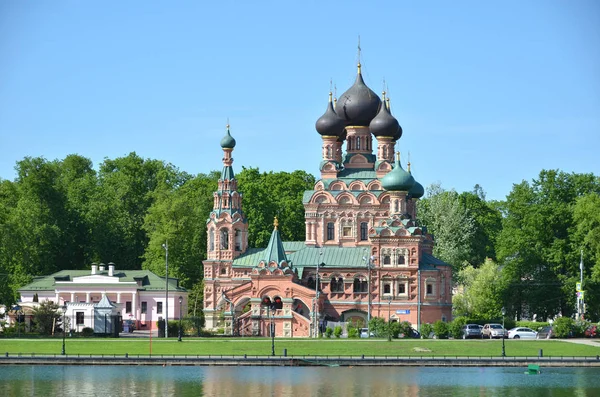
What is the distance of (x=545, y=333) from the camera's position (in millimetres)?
86875

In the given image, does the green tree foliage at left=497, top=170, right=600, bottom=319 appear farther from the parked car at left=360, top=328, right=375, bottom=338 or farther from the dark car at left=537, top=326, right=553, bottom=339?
the parked car at left=360, top=328, right=375, bottom=338

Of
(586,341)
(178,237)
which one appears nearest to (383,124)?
(178,237)

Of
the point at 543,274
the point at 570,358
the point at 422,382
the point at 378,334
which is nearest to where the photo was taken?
the point at 422,382

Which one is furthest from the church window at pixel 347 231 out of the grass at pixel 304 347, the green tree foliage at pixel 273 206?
the grass at pixel 304 347

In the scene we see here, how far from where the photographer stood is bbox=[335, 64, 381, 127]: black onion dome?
10106 centimetres

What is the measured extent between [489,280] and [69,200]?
3493 centimetres

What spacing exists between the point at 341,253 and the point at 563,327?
736 inches

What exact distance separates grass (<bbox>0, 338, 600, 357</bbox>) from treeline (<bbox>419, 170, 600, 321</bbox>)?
18091mm

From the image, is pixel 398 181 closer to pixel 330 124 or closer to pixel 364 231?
pixel 364 231

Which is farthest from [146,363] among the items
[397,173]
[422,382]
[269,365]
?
[397,173]

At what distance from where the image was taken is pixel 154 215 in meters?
111

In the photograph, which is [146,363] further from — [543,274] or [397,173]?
[543,274]

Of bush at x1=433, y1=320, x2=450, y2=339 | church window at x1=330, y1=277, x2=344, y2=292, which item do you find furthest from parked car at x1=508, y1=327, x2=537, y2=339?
church window at x1=330, y1=277, x2=344, y2=292

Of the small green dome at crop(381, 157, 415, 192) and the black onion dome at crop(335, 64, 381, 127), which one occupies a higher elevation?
the black onion dome at crop(335, 64, 381, 127)
